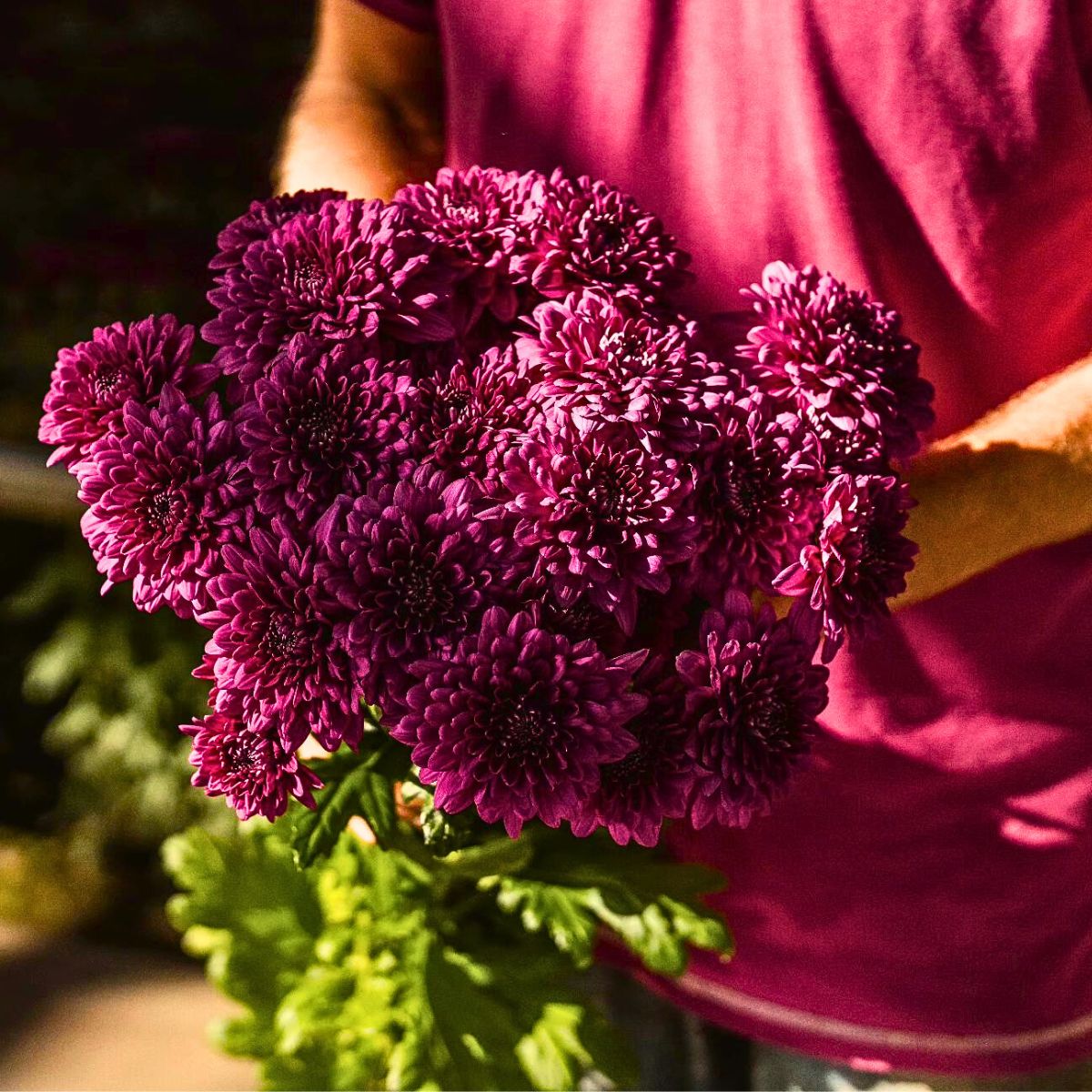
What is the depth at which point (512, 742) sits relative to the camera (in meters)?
0.53

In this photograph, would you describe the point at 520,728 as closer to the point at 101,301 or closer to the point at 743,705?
the point at 743,705

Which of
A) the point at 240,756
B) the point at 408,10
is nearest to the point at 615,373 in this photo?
the point at 240,756

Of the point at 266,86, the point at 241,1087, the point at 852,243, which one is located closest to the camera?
the point at 852,243

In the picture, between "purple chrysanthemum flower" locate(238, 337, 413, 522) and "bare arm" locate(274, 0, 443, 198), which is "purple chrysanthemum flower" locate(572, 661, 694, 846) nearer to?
"purple chrysanthemum flower" locate(238, 337, 413, 522)

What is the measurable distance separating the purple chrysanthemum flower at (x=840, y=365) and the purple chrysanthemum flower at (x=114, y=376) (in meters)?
0.28

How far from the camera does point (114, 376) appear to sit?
601 millimetres

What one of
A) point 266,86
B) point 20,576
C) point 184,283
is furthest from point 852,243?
point 266,86

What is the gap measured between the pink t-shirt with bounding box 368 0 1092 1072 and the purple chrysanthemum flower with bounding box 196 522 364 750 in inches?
15.7

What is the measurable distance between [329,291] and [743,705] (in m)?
0.27

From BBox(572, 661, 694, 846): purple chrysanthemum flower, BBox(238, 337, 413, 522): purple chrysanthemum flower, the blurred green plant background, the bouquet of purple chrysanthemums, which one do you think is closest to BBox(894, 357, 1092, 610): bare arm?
the bouquet of purple chrysanthemums

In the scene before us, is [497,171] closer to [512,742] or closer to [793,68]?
[793,68]

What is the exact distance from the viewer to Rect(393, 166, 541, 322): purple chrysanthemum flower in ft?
2.04

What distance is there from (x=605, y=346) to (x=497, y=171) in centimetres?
18

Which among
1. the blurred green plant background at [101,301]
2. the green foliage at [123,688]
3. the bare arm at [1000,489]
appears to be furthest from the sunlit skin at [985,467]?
the green foliage at [123,688]
